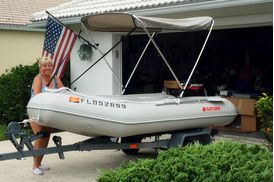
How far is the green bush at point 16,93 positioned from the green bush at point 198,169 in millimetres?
8544

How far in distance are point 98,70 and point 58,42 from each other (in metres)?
3.47

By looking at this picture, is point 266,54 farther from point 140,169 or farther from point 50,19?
point 140,169

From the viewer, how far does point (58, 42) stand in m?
9.15

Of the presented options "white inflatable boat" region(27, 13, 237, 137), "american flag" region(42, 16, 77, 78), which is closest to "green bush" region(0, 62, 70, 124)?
"american flag" region(42, 16, 77, 78)

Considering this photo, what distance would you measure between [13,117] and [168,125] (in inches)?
271

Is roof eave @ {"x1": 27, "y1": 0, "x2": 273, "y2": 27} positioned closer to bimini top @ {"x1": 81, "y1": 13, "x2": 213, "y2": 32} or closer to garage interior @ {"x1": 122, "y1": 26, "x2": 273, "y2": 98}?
bimini top @ {"x1": 81, "y1": 13, "x2": 213, "y2": 32}

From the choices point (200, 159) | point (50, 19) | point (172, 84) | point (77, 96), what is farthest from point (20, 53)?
point (200, 159)

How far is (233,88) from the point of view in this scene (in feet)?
40.9

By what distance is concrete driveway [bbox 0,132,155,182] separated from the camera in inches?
284

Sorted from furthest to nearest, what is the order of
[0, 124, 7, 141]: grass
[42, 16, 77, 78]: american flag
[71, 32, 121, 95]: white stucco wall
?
1. [71, 32, 121, 95]: white stucco wall
2. [0, 124, 7, 141]: grass
3. [42, 16, 77, 78]: american flag

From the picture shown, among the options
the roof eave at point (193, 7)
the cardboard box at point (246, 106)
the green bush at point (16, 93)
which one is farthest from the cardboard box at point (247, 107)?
the green bush at point (16, 93)

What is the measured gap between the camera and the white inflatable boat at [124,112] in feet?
22.0

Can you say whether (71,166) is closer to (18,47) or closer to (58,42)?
(58,42)

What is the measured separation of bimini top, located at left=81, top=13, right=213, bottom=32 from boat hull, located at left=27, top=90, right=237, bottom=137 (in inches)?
47.6
